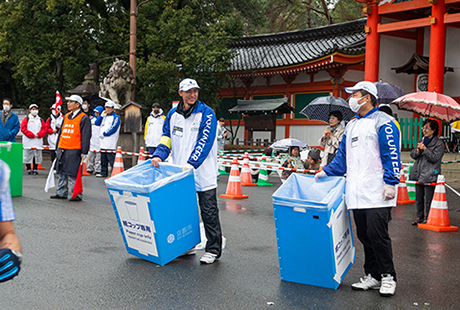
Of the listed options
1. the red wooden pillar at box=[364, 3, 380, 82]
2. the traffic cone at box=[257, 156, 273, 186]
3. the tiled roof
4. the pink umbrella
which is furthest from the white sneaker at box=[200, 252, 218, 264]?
the tiled roof

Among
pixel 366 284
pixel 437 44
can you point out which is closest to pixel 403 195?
pixel 366 284

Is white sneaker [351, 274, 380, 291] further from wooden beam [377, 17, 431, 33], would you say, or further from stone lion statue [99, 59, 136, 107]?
stone lion statue [99, 59, 136, 107]

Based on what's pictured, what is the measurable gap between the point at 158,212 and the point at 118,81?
1392cm

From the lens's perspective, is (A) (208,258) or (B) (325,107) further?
(B) (325,107)

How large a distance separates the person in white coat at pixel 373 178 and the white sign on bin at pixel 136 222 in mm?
1932

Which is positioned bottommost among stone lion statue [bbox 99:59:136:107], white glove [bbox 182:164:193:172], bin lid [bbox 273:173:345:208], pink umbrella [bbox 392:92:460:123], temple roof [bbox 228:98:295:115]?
bin lid [bbox 273:173:345:208]

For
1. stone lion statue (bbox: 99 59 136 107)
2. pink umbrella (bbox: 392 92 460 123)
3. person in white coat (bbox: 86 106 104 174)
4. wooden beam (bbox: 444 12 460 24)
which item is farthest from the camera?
stone lion statue (bbox: 99 59 136 107)

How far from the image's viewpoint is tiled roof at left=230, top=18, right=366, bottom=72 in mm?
22078

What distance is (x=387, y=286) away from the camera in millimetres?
4184

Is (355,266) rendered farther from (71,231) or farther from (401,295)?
(71,231)

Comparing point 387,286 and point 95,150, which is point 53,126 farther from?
point 387,286

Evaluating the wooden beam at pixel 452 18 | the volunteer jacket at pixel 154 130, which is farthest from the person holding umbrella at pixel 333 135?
the wooden beam at pixel 452 18

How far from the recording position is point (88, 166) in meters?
14.1

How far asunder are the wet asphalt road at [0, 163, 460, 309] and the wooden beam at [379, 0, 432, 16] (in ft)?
33.9
